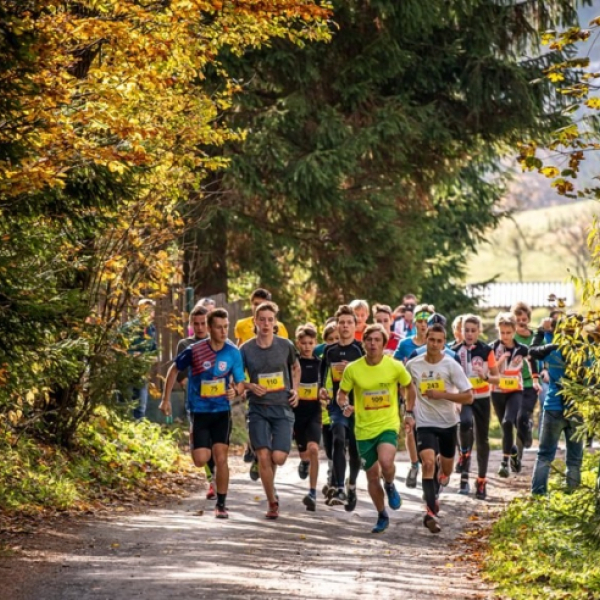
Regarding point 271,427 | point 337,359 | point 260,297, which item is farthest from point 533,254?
point 271,427

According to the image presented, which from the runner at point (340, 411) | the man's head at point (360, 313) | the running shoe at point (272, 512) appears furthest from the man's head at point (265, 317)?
the man's head at point (360, 313)

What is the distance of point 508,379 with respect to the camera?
17.2 m


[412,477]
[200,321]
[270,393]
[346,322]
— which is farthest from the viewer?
[412,477]

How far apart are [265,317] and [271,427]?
1133 mm

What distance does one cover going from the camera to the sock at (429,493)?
13.0 meters

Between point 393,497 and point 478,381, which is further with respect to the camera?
point 478,381

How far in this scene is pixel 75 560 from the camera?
11.2 m

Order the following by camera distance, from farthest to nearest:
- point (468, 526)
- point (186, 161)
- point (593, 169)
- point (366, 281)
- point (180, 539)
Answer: point (366, 281), point (186, 161), point (468, 526), point (180, 539), point (593, 169)

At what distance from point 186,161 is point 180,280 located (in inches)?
353

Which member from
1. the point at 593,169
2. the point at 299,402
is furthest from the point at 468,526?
the point at 593,169

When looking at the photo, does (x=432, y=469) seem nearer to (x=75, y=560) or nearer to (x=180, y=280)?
(x=75, y=560)

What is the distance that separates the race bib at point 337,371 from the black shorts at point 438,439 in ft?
4.80

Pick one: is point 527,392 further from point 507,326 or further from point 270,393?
point 270,393

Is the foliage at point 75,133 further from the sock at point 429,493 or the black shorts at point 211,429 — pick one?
the sock at point 429,493
